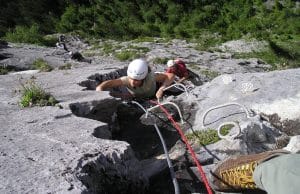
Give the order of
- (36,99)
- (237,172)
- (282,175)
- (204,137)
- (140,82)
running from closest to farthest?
1. (282,175)
2. (237,172)
3. (204,137)
4. (36,99)
5. (140,82)

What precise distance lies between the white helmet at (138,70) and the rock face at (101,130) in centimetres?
80

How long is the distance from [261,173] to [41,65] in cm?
956

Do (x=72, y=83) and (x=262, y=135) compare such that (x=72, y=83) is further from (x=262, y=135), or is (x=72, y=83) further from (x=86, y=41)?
(x=86, y=41)

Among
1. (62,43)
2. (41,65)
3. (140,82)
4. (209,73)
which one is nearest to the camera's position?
(140,82)

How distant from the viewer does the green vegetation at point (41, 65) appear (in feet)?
40.0

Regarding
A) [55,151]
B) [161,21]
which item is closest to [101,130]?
[55,151]

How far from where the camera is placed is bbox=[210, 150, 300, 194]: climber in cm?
391

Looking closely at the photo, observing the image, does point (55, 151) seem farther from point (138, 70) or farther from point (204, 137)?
point (138, 70)

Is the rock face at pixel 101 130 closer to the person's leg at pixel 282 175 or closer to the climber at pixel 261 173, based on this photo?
the climber at pixel 261 173

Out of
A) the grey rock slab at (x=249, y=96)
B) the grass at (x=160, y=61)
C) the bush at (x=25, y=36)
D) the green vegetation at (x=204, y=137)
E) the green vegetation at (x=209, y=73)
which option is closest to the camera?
the green vegetation at (x=204, y=137)

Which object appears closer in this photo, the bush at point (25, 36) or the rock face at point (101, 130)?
the rock face at point (101, 130)

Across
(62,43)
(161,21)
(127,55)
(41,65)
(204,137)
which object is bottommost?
(62,43)

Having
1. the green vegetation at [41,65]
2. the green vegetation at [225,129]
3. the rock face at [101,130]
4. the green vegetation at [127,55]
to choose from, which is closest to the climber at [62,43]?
the green vegetation at [127,55]

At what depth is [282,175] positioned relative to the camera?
13.0ft
